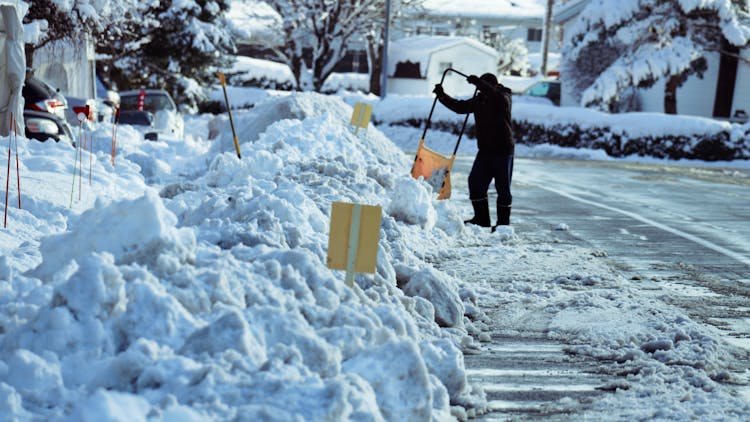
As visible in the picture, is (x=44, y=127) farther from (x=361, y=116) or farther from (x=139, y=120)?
(x=139, y=120)

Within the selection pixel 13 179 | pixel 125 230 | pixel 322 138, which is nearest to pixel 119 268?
pixel 125 230

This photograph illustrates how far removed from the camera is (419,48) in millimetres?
49500

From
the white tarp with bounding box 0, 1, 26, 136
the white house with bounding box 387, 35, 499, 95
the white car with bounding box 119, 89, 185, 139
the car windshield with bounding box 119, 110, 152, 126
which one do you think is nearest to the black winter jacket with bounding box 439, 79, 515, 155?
the white tarp with bounding box 0, 1, 26, 136

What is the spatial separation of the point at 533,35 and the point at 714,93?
1615 inches

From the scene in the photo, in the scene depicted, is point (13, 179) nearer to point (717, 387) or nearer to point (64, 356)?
point (64, 356)

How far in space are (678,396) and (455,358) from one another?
1.17m

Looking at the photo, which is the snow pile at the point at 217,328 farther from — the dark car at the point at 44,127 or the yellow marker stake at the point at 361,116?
the yellow marker stake at the point at 361,116

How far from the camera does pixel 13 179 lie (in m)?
9.86

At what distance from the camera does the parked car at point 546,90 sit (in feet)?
135

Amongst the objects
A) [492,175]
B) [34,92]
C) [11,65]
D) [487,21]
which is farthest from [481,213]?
[487,21]

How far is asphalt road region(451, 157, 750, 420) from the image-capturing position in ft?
16.8

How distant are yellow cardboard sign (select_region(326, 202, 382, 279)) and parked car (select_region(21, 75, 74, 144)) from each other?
978cm

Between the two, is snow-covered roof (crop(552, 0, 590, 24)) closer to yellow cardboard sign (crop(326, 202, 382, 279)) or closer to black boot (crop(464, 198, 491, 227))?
black boot (crop(464, 198, 491, 227))

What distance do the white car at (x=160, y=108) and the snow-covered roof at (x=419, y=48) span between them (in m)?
26.3
